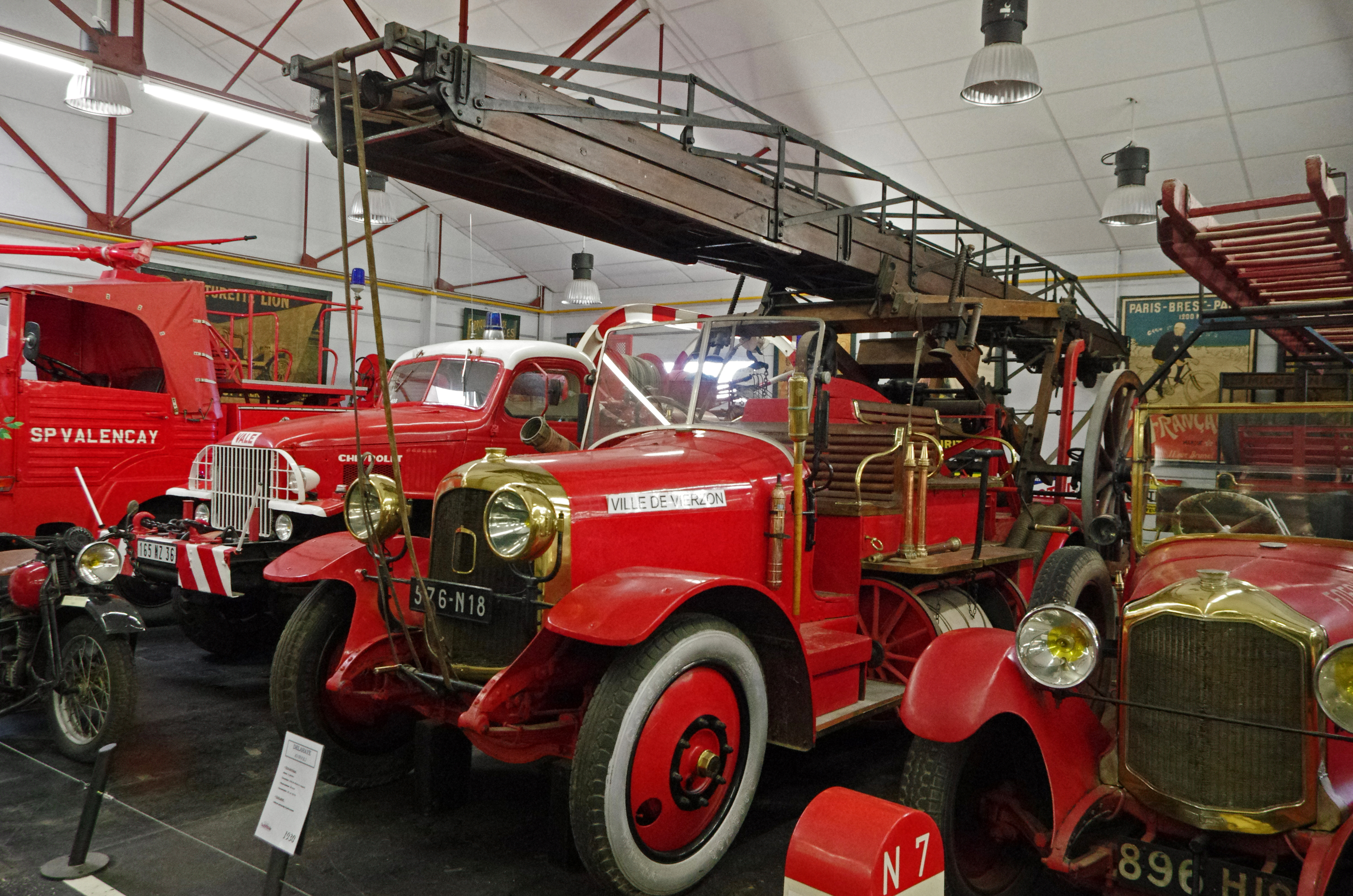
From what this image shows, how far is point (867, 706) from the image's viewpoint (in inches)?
127

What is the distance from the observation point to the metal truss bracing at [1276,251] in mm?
2848

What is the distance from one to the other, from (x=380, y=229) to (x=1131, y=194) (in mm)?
9247

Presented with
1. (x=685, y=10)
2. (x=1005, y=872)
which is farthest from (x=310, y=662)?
(x=685, y=10)

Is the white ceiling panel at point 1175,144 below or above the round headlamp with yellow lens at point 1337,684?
above

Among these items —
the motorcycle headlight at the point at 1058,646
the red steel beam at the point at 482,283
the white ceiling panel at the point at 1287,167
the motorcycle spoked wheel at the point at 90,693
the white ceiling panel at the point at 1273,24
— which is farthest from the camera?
the red steel beam at the point at 482,283

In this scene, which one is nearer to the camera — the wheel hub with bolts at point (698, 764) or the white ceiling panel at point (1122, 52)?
the wheel hub with bolts at point (698, 764)

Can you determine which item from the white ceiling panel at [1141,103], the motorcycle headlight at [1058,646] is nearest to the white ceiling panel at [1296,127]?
the white ceiling panel at [1141,103]

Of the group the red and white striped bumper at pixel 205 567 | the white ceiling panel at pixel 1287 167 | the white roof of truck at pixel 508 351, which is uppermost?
the white ceiling panel at pixel 1287 167

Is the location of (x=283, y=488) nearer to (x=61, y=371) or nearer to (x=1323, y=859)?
(x=61, y=371)

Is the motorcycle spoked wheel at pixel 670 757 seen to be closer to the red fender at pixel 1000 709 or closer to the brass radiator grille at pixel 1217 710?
the red fender at pixel 1000 709

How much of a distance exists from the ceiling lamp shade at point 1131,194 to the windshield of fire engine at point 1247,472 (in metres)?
3.98

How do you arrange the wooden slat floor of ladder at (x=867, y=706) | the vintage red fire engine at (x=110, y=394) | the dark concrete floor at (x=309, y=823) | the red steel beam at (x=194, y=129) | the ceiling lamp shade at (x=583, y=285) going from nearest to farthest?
the dark concrete floor at (x=309, y=823)
the wooden slat floor of ladder at (x=867, y=706)
the vintage red fire engine at (x=110, y=394)
the red steel beam at (x=194, y=129)
the ceiling lamp shade at (x=583, y=285)

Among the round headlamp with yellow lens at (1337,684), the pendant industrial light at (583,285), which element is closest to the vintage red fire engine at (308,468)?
the round headlamp with yellow lens at (1337,684)

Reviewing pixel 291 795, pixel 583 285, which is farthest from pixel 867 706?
pixel 583 285
